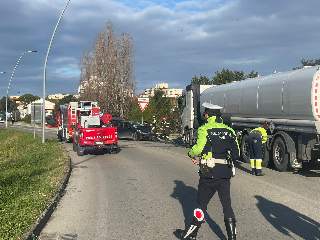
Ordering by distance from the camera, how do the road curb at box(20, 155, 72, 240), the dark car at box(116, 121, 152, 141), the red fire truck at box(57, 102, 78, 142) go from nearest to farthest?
the road curb at box(20, 155, 72, 240) → the red fire truck at box(57, 102, 78, 142) → the dark car at box(116, 121, 152, 141)

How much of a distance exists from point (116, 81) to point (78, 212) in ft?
140

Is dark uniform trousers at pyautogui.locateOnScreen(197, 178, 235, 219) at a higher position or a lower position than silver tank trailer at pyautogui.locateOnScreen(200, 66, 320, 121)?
lower

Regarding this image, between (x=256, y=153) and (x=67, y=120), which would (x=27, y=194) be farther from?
(x=67, y=120)

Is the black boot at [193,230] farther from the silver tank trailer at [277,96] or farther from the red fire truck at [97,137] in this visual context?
the red fire truck at [97,137]

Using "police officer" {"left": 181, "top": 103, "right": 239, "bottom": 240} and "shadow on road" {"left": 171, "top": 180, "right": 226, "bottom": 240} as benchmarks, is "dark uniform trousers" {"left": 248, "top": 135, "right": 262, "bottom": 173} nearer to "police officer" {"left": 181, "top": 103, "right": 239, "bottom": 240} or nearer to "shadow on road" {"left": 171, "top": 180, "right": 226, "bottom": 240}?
"shadow on road" {"left": 171, "top": 180, "right": 226, "bottom": 240}

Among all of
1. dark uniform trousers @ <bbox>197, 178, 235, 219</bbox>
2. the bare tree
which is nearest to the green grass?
dark uniform trousers @ <bbox>197, 178, 235, 219</bbox>

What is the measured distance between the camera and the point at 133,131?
92.5 ft

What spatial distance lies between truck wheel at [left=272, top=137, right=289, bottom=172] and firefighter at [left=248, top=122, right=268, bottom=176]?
17.4 inches

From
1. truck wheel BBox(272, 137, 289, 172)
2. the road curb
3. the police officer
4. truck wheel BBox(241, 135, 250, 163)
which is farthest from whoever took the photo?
truck wheel BBox(241, 135, 250, 163)

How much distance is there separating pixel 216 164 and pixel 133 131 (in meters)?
23.3

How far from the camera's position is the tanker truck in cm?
1083

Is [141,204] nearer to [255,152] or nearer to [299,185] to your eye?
[299,185]

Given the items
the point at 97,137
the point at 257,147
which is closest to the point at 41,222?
the point at 257,147

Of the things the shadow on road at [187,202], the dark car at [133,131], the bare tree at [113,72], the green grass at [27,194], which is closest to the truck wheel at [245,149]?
the shadow on road at [187,202]
